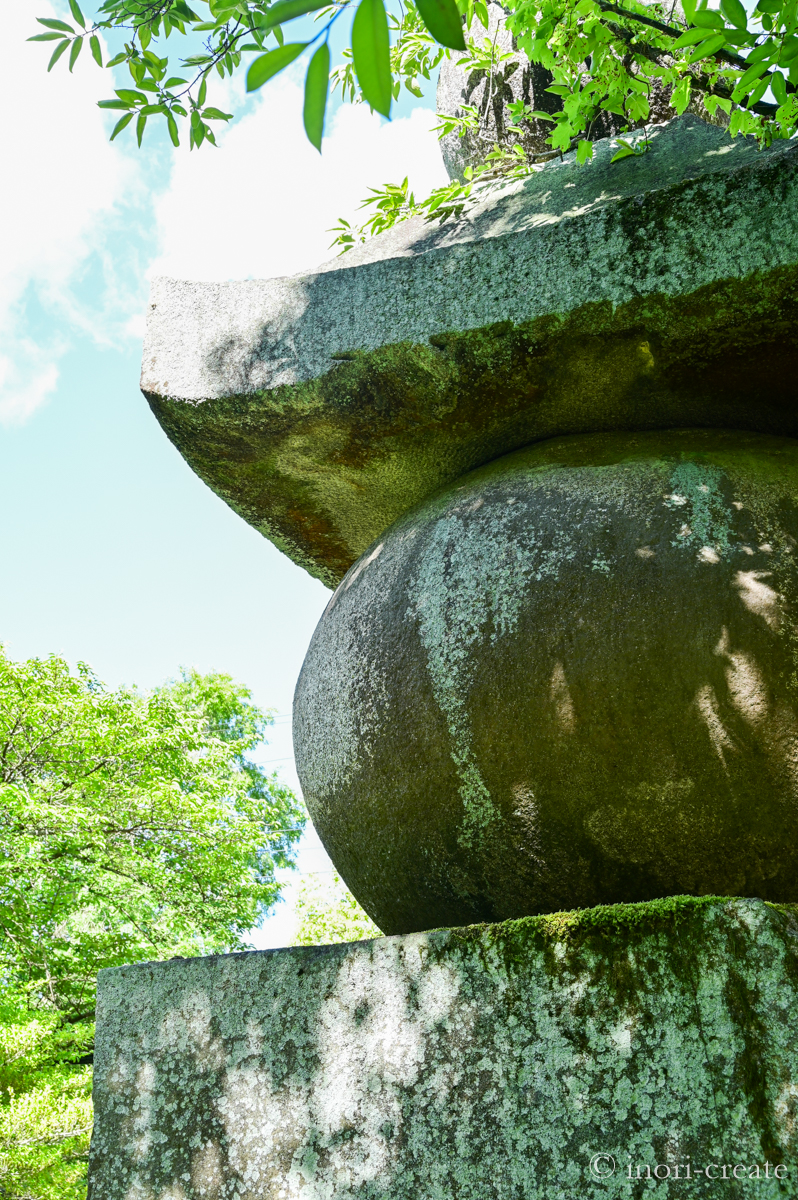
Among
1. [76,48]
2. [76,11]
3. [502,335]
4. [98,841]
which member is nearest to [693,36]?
[502,335]

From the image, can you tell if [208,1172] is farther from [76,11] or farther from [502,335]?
[76,11]

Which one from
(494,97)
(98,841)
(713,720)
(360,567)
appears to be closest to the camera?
(713,720)

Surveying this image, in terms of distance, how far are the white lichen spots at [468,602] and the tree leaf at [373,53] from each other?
4.02 feet

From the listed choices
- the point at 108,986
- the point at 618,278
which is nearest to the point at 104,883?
the point at 108,986

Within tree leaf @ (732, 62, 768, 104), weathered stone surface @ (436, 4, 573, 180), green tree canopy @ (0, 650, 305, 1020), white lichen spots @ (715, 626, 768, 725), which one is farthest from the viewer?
green tree canopy @ (0, 650, 305, 1020)

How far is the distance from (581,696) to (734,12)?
55.3 inches

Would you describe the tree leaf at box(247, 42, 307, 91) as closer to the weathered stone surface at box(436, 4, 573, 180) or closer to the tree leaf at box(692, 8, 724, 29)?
the tree leaf at box(692, 8, 724, 29)

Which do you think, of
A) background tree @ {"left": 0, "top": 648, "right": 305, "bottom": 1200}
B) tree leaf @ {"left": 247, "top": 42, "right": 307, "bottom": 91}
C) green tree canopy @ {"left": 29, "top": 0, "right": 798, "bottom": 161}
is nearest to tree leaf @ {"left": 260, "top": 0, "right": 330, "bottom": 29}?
tree leaf @ {"left": 247, "top": 42, "right": 307, "bottom": 91}

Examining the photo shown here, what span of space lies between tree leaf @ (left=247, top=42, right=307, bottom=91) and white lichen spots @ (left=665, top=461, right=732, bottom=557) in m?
1.28

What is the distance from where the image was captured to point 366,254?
8.53 feet

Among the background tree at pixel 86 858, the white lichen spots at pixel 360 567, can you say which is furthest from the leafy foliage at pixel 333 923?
the white lichen spots at pixel 360 567

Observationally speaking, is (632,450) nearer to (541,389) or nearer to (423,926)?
(541,389)

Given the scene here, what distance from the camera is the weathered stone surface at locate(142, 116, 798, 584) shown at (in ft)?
6.51

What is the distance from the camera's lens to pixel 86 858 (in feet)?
29.8
